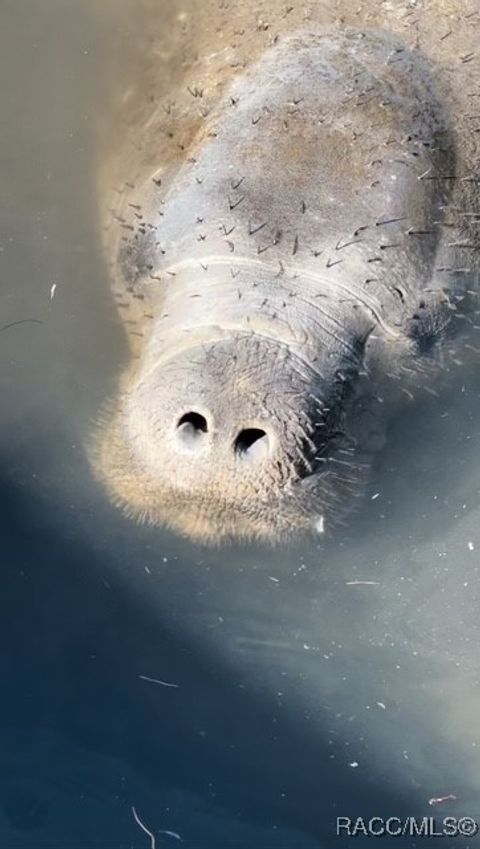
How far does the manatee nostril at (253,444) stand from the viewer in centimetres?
302

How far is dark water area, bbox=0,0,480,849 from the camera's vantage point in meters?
5.11

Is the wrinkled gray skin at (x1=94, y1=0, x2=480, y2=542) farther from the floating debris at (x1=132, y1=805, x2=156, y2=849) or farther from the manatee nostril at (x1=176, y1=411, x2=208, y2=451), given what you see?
the floating debris at (x1=132, y1=805, x2=156, y2=849)

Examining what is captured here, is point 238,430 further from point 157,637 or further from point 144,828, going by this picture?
point 144,828

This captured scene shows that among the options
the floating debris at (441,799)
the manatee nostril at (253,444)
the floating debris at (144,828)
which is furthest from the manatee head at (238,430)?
the floating debris at (441,799)

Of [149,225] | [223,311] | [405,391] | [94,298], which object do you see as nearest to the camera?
[223,311]

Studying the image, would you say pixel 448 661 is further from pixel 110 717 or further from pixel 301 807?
pixel 110 717

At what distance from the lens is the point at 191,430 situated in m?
3.05

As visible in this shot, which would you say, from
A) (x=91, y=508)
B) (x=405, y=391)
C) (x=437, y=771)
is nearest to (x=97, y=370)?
(x=91, y=508)

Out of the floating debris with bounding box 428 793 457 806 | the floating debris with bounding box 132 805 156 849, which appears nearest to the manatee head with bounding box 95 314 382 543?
the floating debris with bounding box 132 805 156 849

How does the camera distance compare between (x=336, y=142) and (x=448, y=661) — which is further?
(x=448, y=661)

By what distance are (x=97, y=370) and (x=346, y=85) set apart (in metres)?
2.19

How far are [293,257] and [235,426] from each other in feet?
2.37

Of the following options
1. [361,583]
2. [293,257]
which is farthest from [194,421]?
[361,583]

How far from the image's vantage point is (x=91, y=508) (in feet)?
16.8
